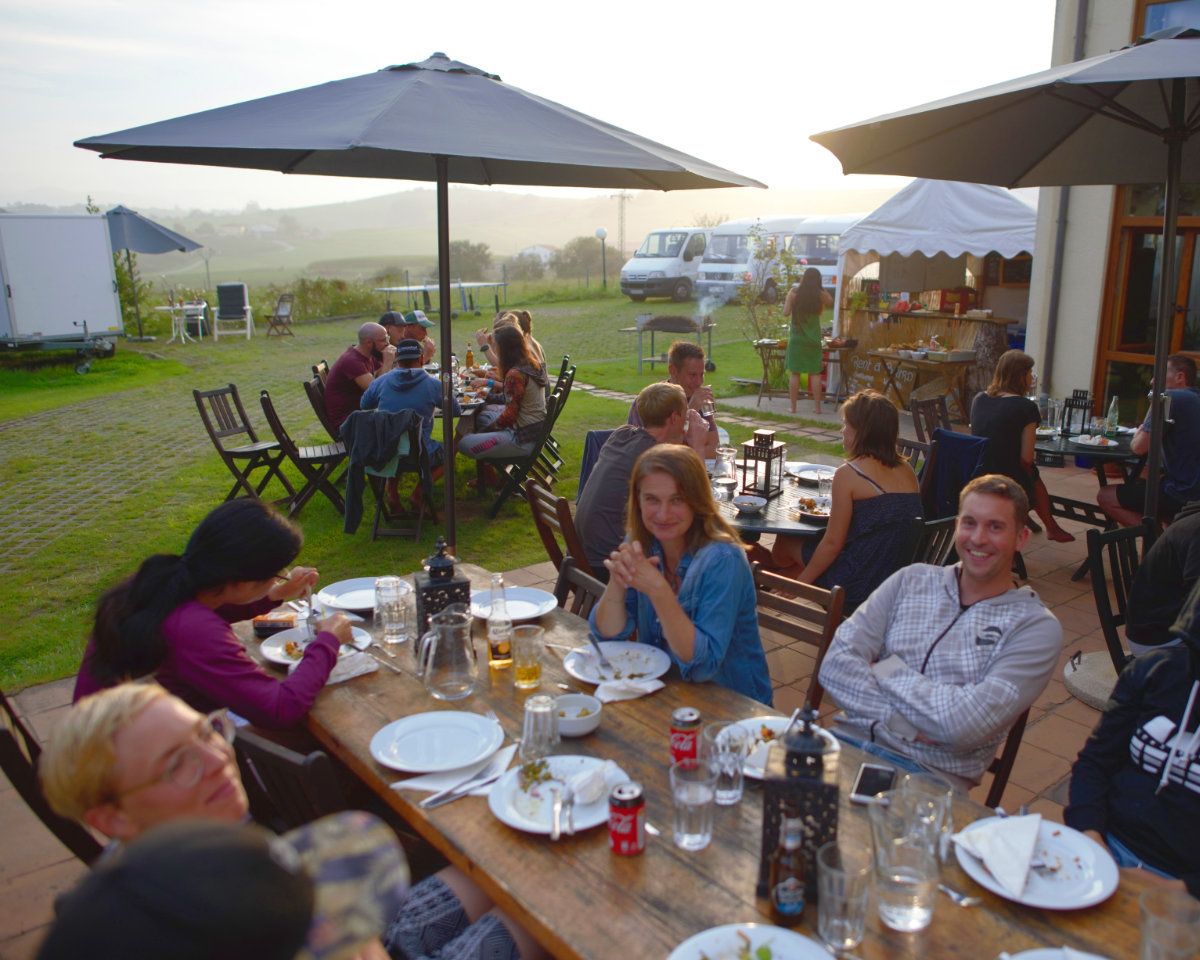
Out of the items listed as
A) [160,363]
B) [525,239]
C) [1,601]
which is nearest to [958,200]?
[1,601]

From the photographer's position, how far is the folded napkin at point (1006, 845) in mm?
1773

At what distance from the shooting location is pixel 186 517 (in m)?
7.24

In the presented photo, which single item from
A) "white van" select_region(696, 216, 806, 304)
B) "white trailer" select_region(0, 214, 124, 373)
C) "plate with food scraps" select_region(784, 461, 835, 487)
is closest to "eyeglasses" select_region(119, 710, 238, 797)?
"plate with food scraps" select_region(784, 461, 835, 487)

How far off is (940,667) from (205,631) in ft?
6.91

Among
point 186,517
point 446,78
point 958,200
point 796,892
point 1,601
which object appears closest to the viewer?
point 796,892

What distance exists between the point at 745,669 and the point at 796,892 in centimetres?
119

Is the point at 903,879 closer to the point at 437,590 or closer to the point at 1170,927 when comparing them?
the point at 1170,927

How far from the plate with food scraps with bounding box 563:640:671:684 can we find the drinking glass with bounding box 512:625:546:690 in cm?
12

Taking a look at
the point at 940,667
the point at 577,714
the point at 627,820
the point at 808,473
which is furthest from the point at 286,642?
the point at 808,473

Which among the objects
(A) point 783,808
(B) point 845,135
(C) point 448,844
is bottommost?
(C) point 448,844

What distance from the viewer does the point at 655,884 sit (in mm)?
1791

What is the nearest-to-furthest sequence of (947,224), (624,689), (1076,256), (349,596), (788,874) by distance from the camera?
(788,874) → (624,689) → (349,596) → (1076,256) → (947,224)

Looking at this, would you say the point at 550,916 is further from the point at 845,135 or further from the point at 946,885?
the point at 845,135

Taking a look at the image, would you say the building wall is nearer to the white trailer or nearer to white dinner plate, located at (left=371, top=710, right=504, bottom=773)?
white dinner plate, located at (left=371, top=710, right=504, bottom=773)
